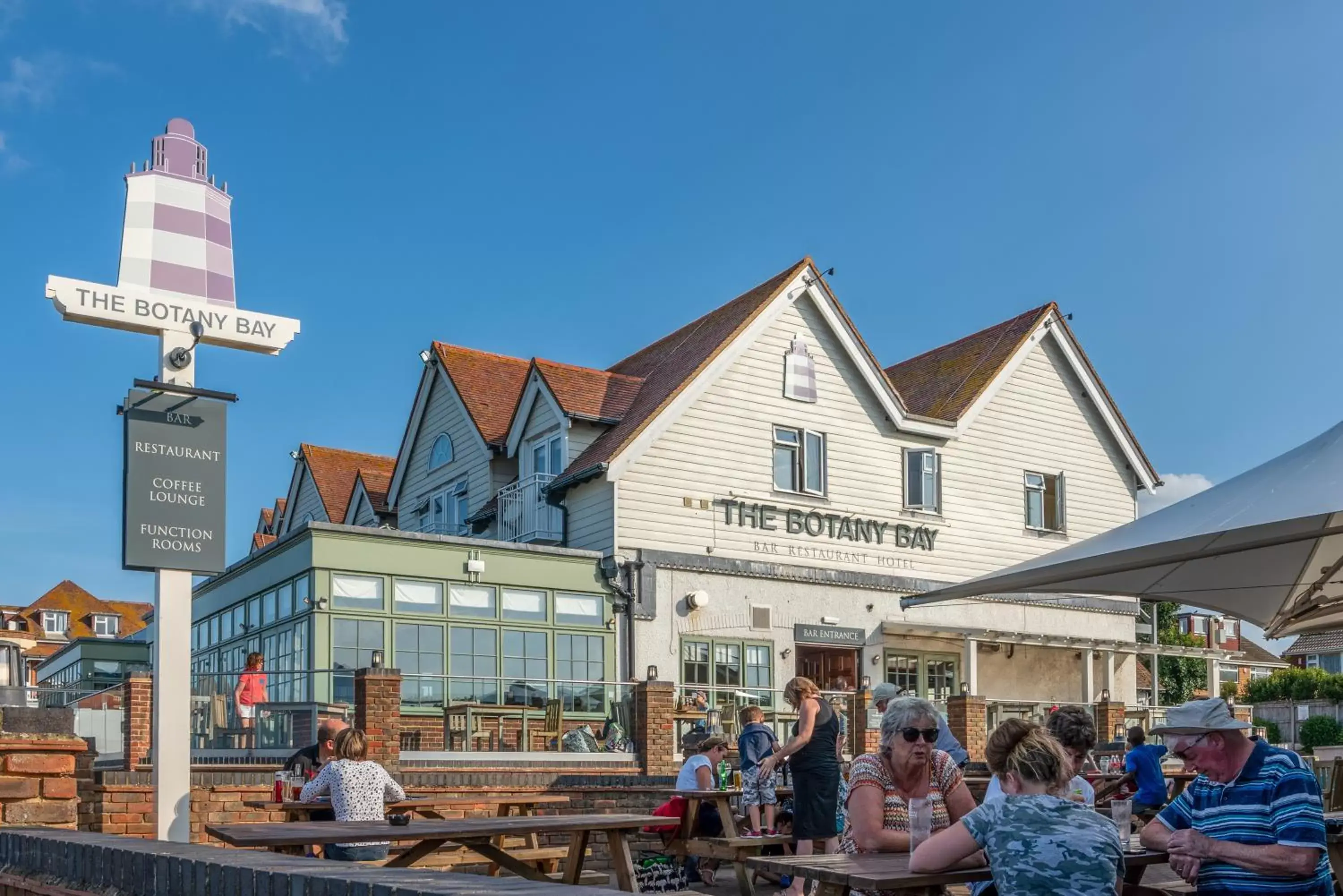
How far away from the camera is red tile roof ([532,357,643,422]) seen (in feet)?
78.7

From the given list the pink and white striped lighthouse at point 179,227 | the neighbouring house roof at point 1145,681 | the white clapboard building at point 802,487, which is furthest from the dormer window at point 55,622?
the pink and white striped lighthouse at point 179,227

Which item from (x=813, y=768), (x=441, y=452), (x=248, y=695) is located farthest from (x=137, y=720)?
(x=441, y=452)

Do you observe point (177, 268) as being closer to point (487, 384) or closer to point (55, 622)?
point (487, 384)

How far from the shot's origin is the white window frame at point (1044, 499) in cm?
2797

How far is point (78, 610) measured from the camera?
76.5m

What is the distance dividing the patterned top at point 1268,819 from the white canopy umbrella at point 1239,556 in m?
1.88

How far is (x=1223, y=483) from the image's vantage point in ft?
28.7

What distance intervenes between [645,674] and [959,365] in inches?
423


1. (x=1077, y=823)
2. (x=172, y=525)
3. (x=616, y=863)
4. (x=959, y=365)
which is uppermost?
(x=959, y=365)

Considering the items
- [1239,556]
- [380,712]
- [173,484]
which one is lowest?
[380,712]

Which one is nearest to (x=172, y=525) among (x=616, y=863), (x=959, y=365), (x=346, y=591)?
(x=616, y=863)

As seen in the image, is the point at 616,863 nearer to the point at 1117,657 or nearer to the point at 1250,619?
the point at 1250,619

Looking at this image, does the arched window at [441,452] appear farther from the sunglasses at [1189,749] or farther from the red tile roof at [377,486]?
the sunglasses at [1189,749]

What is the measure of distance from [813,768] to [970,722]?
13.1 metres
